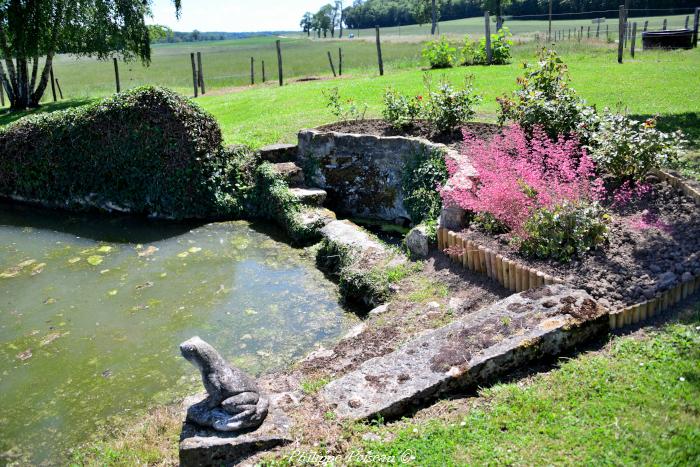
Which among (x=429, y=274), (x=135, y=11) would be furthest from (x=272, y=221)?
(x=135, y=11)

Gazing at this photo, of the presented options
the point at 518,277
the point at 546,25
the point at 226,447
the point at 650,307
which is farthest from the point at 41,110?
the point at 546,25

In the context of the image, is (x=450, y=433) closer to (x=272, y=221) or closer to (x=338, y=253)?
(x=338, y=253)

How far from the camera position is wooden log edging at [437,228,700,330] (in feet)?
17.8

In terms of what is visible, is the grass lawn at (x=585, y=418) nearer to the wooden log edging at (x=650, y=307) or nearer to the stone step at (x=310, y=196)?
the wooden log edging at (x=650, y=307)

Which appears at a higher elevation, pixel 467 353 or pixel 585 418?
pixel 467 353

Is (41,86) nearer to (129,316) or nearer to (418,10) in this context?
(129,316)

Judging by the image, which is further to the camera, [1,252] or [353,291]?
[1,252]

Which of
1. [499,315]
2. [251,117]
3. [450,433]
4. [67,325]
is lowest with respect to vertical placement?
[67,325]

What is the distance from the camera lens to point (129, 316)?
324 inches

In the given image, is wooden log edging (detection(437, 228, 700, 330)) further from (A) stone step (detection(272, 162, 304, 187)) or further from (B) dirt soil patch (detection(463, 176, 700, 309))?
(A) stone step (detection(272, 162, 304, 187))

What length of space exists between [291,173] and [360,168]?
1.42 meters

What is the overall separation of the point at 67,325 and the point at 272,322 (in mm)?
2844

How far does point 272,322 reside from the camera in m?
7.77

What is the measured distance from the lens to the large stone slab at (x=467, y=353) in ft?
16.0
